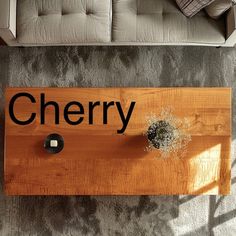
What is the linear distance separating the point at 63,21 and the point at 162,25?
681mm

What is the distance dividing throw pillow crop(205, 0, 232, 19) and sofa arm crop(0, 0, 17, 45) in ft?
4.29

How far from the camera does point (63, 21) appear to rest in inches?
116

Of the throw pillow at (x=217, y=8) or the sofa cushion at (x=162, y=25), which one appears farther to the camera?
the sofa cushion at (x=162, y=25)

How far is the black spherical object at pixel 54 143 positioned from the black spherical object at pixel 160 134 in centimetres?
57

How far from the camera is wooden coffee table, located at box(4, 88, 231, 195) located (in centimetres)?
273

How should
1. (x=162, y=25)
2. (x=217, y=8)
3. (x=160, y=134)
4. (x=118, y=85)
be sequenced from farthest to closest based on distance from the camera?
(x=118, y=85)
(x=162, y=25)
(x=217, y=8)
(x=160, y=134)

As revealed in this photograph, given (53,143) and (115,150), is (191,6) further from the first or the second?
(53,143)

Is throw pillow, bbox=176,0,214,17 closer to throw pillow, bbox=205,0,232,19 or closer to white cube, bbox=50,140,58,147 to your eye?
throw pillow, bbox=205,0,232,19

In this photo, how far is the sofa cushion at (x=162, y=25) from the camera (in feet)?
9.55

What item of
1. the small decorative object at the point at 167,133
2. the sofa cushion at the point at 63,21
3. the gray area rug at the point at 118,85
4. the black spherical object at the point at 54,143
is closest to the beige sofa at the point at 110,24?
the sofa cushion at the point at 63,21

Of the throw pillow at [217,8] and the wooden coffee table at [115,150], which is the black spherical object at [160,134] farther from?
the throw pillow at [217,8]

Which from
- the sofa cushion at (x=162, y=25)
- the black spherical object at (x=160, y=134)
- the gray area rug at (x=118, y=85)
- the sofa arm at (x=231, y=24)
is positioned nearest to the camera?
the black spherical object at (x=160, y=134)

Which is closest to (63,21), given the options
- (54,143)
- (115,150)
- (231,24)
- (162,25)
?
(162,25)

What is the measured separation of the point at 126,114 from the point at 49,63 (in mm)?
926
